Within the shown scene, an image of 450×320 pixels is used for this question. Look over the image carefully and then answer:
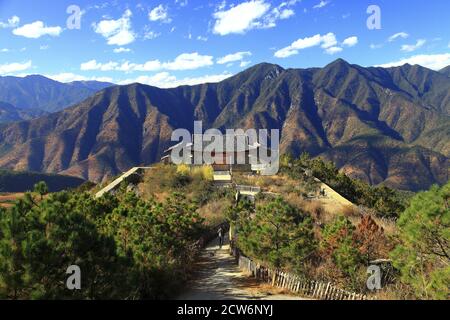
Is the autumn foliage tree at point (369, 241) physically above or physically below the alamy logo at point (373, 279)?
above

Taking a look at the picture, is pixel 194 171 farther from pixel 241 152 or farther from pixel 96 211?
pixel 96 211

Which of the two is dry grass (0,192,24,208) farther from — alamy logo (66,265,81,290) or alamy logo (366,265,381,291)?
alamy logo (366,265,381,291)

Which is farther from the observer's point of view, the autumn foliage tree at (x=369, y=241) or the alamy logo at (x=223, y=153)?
the alamy logo at (x=223, y=153)

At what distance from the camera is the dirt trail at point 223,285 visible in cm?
1292

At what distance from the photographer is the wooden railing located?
1202 centimetres

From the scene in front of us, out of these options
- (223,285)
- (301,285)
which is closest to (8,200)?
(223,285)

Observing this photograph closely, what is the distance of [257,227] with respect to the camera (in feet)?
49.9

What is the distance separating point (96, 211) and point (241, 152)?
3271 centimetres

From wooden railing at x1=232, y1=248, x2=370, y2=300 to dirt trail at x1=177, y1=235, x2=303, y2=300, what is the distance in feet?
1.09

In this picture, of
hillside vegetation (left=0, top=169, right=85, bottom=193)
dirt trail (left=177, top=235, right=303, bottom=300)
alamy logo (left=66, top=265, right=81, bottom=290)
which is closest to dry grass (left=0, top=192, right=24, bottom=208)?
alamy logo (left=66, top=265, right=81, bottom=290)

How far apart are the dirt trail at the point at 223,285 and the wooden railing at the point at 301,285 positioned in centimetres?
33

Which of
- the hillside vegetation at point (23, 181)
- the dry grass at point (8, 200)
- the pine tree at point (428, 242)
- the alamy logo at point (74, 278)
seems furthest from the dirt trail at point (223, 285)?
the hillside vegetation at point (23, 181)

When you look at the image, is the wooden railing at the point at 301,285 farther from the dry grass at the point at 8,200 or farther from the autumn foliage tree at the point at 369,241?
the dry grass at the point at 8,200
